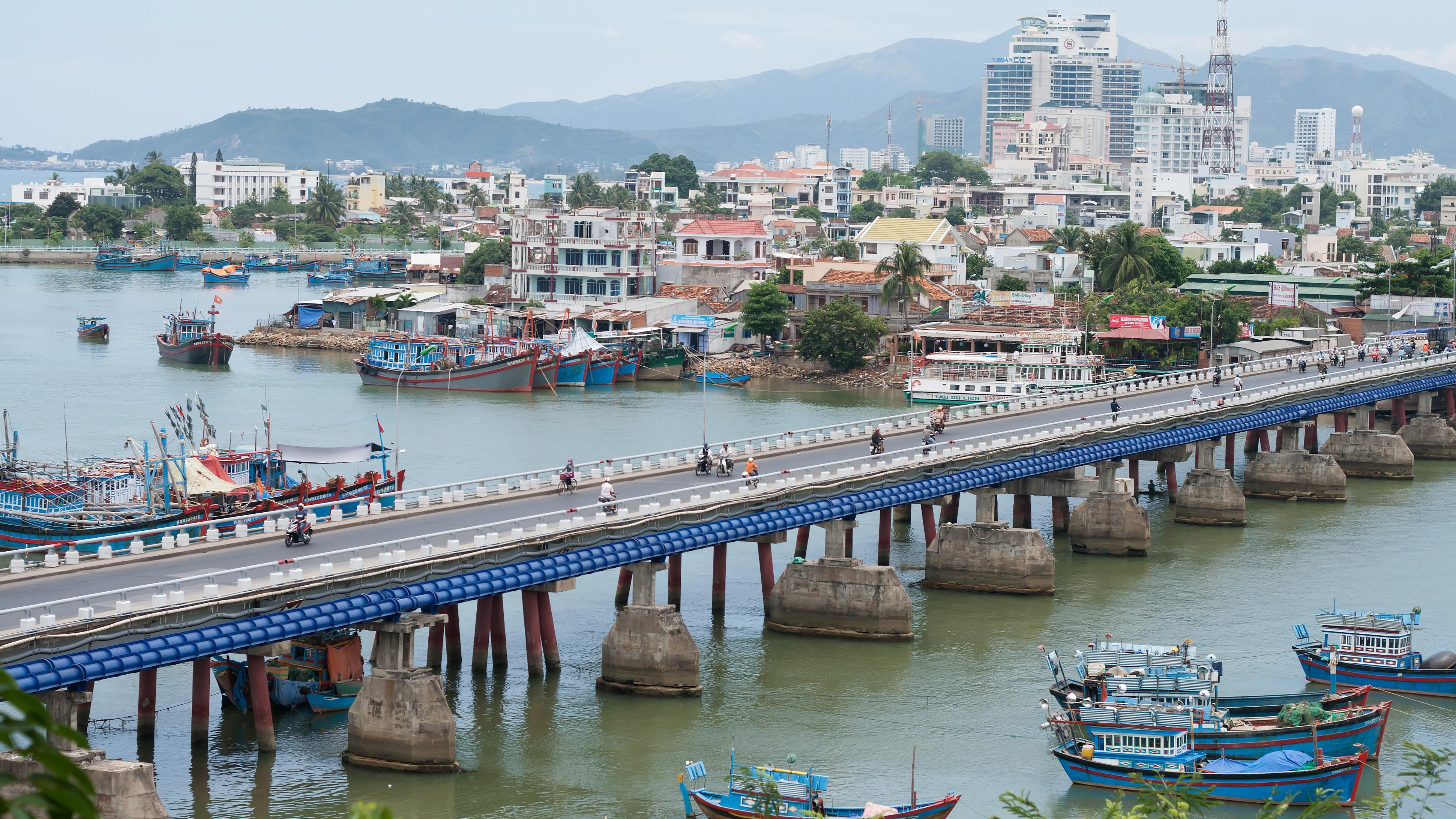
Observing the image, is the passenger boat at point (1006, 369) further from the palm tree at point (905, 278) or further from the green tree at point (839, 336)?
the palm tree at point (905, 278)

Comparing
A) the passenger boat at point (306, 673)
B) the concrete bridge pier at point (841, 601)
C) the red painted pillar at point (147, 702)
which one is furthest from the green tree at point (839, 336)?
the red painted pillar at point (147, 702)

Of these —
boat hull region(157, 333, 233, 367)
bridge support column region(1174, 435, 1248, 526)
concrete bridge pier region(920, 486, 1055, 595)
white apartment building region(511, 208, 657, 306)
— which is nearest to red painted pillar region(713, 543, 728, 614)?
concrete bridge pier region(920, 486, 1055, 595)

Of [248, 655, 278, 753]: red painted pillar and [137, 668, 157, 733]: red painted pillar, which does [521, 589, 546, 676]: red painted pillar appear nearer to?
[248, 655, 278, 753]: red painted pillar

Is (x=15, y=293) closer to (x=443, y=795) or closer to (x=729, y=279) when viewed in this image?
(x=729, y=279)

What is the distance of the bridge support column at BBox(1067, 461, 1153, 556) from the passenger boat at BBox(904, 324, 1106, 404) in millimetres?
43997

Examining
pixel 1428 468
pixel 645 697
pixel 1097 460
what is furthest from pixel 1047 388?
pixel 645 697

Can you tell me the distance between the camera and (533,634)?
4572cm

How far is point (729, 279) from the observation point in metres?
148

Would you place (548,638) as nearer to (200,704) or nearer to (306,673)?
(306,673)

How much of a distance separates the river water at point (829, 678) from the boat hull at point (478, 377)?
2445 centimetres

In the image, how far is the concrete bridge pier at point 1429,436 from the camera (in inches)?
Result: 3871

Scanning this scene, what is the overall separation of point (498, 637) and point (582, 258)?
95.6 m

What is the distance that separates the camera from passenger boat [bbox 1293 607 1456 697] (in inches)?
1898

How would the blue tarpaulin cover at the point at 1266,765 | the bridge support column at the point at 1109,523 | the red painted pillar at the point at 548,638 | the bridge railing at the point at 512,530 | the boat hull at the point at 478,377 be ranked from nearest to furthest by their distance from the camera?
the bridge railing at the point at 512,530 < the blue tarpaulin cover at the point at 1266,765 < the red painted pillar at the point at 548,638 < the bridge support column at the point at 1109,523 < the boat hull at the point at 478,377
